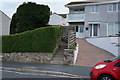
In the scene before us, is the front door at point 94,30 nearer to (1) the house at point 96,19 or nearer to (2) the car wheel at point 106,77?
(1) the house at point 96,19

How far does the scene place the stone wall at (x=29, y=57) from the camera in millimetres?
13721

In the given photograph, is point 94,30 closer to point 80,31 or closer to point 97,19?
point 97,19

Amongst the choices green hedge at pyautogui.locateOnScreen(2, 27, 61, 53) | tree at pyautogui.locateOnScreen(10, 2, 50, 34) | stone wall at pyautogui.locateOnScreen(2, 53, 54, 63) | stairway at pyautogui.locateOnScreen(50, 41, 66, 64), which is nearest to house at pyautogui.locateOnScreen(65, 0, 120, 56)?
tree at pyautogui.locateOnScreen(10, 2, 50, 34)

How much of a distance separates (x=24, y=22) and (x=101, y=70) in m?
14.7

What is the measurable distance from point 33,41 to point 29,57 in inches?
55.6

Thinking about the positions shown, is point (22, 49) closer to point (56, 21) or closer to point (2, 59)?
point (2, 59)

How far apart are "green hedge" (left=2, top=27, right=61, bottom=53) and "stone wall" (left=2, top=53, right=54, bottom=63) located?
0.35 m

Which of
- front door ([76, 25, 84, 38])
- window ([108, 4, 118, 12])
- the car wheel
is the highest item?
window ([108, 4, 118, 12])

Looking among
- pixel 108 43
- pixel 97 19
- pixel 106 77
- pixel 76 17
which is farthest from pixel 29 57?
pixel 76 17

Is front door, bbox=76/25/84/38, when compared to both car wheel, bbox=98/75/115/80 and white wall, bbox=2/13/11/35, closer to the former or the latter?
white wall, bbox=2/13/11/35

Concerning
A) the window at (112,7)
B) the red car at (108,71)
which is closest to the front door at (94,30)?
the window at (112,7)

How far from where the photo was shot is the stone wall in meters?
13.7

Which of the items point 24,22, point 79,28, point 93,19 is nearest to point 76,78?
point 24,22

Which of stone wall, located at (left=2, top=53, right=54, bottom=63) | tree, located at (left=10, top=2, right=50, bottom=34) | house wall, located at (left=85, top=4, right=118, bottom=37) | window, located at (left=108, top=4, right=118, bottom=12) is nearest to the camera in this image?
stone wall, located at (left=2, top=53, right=54, bottom=63)
